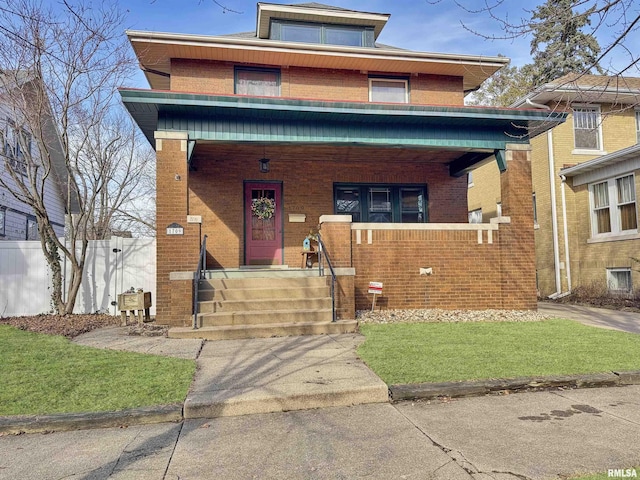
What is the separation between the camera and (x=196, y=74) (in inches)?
445

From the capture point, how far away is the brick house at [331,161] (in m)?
8.80

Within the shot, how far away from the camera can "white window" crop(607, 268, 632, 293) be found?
12555mm

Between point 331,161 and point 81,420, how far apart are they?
30.8 feet

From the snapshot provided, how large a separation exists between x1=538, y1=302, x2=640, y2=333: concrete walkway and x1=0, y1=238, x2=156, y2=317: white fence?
991 centimetres

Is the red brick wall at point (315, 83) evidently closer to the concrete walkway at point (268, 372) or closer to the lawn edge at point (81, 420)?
the concrete walkway at point (268, 372)

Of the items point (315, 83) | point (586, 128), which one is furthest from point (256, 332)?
point (586, 128)

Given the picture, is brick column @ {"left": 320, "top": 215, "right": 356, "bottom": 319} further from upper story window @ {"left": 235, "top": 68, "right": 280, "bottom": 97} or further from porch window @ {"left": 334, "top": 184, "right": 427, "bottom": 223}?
upper story window @ {"left": 235, "top": 68, "right": 280, "bottom": 97}

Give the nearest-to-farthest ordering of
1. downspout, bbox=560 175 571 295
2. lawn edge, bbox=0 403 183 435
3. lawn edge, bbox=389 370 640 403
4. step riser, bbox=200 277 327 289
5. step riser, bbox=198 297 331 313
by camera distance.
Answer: lawn edge, bbox=0 403 183 435
lawn edge, bbox=389 370 640 403
step riser, bbox=198 297 331 313
step riser, bbox=200 277 327 289
downspout, bbox=560 175 571 295

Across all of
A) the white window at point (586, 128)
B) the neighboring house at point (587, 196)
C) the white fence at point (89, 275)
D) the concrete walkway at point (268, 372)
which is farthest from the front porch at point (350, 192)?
the white window at point (586, 128)

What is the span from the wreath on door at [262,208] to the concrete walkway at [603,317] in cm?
742

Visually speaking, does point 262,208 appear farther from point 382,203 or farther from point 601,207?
point 601,207

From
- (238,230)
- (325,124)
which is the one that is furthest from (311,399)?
(238,230)

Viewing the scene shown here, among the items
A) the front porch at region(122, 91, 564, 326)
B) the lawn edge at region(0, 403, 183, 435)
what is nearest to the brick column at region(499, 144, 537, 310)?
the front porch at region(122, 91, 564, 326)

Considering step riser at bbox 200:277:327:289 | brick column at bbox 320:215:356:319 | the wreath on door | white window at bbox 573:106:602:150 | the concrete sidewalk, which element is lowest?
the concrete sidewalk
